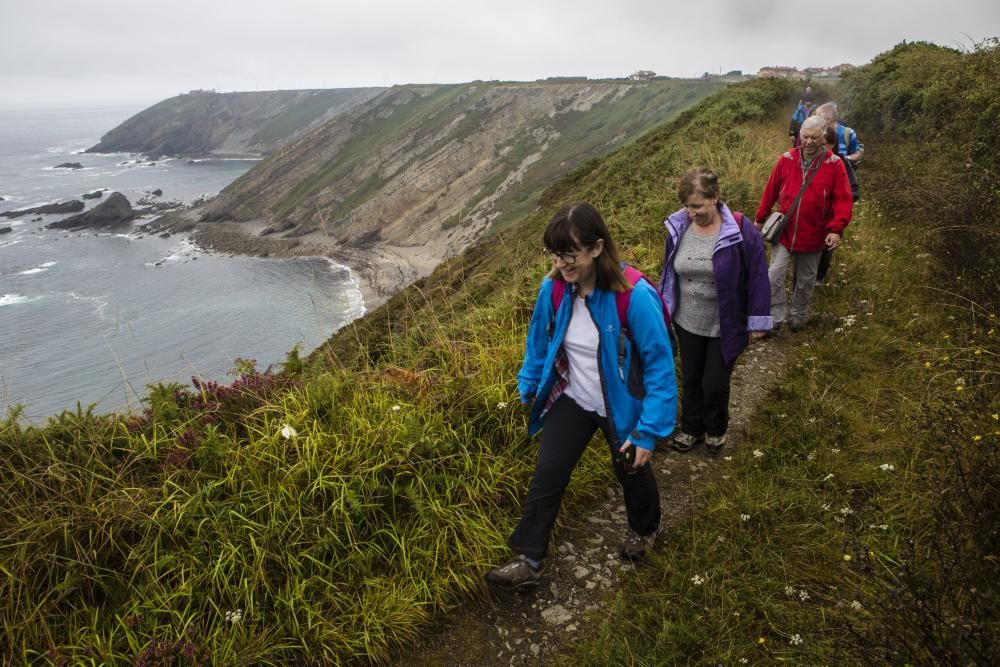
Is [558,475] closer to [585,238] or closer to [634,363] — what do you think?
[634,363]

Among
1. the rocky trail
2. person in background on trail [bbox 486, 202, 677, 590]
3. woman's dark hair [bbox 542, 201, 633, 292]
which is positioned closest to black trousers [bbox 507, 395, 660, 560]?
person in background on trail [bbox 486, 202, 677, 590]

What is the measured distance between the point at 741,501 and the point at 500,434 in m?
1.60

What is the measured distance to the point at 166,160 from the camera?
5059 inches

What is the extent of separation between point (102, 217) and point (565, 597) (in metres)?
87.7

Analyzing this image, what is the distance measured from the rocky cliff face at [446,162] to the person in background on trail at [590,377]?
53573 millimetres

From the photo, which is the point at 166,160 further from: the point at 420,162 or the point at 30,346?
the point at 30,346

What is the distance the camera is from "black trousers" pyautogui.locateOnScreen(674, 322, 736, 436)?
379 centimetres

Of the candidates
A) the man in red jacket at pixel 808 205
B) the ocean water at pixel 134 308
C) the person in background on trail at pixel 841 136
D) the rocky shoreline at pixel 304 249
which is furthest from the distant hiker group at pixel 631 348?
the rocky shoreline at pixel 304 249

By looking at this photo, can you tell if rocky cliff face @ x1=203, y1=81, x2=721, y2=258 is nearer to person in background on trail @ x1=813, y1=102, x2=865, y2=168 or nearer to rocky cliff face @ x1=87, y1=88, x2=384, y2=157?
person in background on trail @ x1=813, y1=102, x2=865, y2=168

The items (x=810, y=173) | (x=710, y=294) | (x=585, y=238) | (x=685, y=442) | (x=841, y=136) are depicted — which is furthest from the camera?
(x=841, y=136)

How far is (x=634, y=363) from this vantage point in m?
2.63

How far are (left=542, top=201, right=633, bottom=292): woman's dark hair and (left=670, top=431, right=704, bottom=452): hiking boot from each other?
79.8 inches

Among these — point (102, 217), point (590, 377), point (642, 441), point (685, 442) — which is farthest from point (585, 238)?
point (102, 217)

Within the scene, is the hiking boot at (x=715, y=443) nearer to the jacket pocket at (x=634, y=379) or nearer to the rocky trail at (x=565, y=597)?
the rocky trail at (x=565, y=597)
